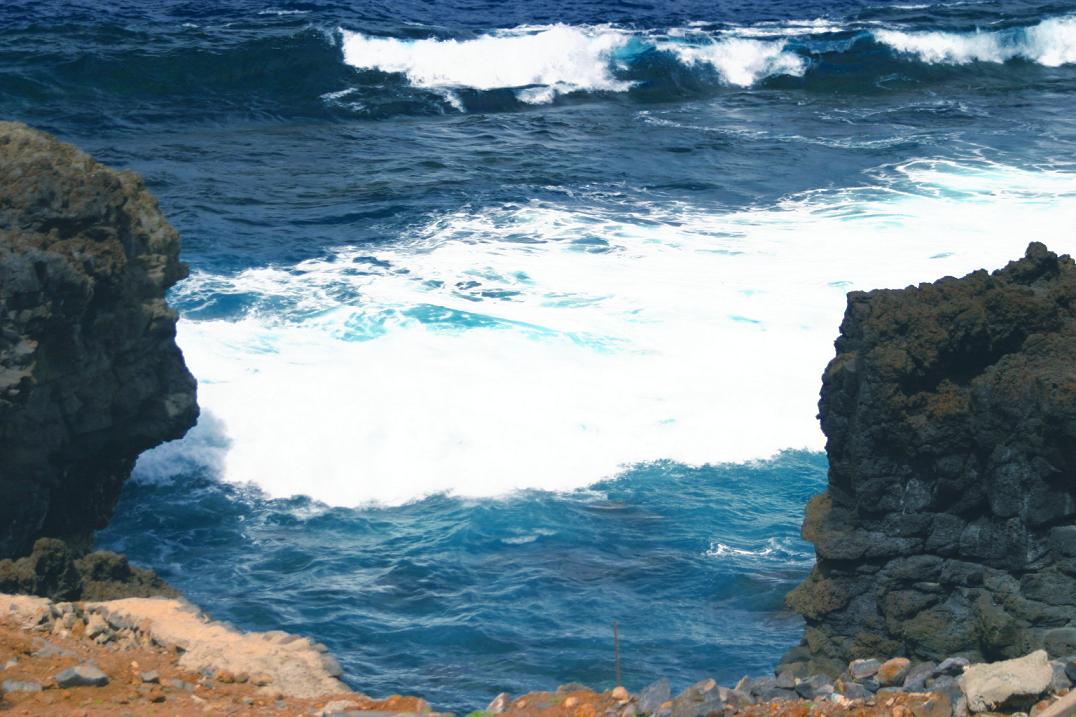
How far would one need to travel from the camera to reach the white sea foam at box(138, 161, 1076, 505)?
14500mm

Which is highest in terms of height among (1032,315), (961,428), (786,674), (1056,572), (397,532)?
(1032,315)

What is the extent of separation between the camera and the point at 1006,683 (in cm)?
693

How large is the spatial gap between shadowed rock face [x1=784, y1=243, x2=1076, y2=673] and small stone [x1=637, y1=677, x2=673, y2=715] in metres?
1.31

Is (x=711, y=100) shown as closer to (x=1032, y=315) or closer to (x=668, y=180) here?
(x=668, y=180)

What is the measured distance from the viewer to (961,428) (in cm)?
810

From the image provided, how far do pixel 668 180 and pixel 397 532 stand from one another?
42.6 ft

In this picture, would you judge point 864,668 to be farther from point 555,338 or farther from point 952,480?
point 555,338

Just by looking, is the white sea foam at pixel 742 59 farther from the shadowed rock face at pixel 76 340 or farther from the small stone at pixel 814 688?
the small stone at pixel 814 688

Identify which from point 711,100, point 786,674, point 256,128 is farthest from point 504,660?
point 711,100

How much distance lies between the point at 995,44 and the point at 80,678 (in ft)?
105

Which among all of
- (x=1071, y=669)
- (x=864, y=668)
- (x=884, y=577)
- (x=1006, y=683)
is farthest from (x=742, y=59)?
(x=1006, y=683)

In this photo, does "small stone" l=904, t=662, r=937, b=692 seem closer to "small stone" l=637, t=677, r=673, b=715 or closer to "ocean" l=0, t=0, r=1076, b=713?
"small stone" l=637, t=677, r=673, b=715

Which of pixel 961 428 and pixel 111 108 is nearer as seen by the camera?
pixel 961 428

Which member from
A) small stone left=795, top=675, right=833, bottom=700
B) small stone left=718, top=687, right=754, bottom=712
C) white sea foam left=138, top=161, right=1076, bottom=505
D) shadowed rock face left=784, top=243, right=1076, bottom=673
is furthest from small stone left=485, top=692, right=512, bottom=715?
white sea foam left=138, top=161, right=1076, bottom=505
